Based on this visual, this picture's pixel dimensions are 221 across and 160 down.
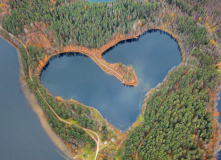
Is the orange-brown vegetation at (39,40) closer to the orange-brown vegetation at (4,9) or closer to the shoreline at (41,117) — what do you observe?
the shoreline at (41,117)

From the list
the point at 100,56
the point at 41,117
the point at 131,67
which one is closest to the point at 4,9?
the point at 100,56

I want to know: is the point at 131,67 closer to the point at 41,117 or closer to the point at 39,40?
the point at 41,117

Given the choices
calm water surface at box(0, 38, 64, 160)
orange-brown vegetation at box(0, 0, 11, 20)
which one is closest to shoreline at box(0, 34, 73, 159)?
calm water surface at box(0, 38, 64, 160)

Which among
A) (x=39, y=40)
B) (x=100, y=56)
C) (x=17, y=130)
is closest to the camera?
(x=17, y=130)

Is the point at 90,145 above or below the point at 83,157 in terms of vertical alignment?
above

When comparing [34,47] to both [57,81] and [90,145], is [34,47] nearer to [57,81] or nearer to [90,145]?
[57,81]

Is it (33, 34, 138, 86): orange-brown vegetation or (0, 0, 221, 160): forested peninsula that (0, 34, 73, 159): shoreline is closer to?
(0, 0, 221, 160): forested peninsula

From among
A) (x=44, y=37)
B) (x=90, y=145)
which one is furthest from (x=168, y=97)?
(x=44, y=37)
